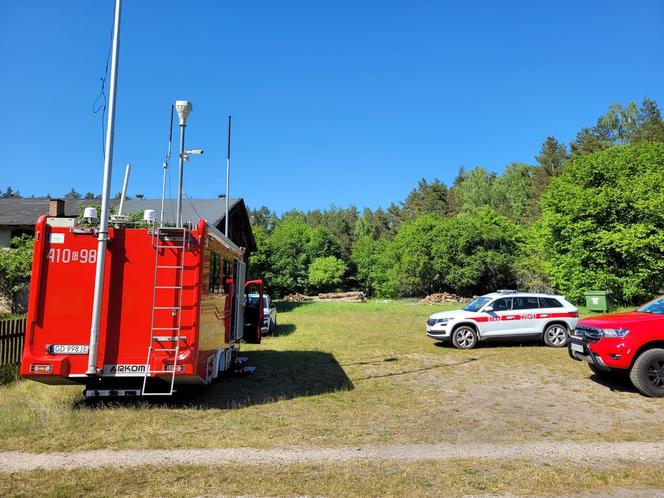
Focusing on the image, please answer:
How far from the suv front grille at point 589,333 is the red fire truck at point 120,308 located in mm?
7299

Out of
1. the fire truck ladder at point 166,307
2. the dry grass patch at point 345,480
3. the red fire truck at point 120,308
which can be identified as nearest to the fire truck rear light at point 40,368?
the red fire truck at point 120,308

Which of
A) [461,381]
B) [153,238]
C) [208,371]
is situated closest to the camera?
[153,238]

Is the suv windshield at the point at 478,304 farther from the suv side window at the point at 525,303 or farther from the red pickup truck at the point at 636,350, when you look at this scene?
the red pickup truck at the point at 636,350

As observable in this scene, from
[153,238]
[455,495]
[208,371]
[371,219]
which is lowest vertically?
[455,495]

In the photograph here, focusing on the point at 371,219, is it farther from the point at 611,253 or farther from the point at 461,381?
the point at 461,381

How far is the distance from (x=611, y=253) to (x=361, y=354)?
22482 mm

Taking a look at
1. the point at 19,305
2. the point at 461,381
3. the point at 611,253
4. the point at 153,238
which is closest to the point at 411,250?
→ the point at 611,253

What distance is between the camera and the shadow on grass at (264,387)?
26.9 ft

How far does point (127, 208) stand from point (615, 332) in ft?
92.6

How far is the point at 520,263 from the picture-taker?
166 feet

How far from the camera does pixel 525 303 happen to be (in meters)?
15.5

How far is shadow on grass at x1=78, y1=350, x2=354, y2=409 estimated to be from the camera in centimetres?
820

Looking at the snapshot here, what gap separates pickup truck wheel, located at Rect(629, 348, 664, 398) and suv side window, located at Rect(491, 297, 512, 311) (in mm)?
6618

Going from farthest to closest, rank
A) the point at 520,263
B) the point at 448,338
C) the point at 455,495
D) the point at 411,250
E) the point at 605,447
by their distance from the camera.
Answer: the point at 411,250, the point at 520,263, the point at 448,338, the point at 605,447, the point at 455,495
